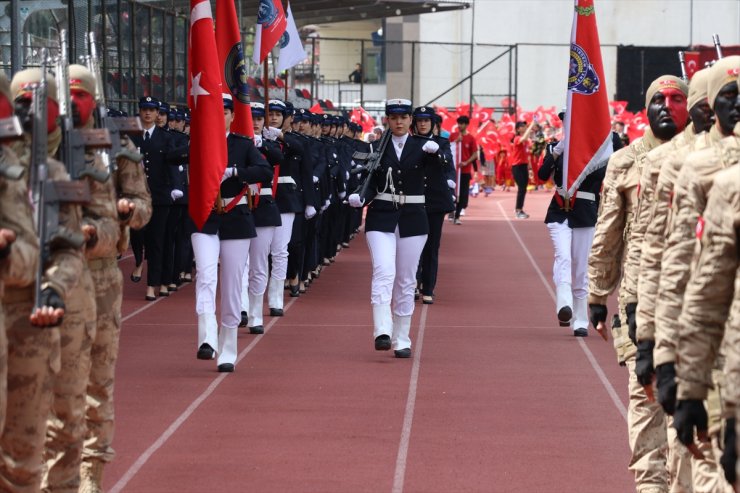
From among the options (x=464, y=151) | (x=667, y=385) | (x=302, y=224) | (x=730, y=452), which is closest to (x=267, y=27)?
(x=302, y=224)

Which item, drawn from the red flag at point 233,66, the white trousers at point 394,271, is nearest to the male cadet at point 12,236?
the white trousers at point 394,271

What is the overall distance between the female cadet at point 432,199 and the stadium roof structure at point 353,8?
53.3 feet

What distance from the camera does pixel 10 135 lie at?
210 inches

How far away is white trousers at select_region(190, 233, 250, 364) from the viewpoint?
1145 centimetres

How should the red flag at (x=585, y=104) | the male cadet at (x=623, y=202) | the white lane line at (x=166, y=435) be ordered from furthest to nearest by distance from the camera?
1. the red flag at (x=585, y=104)
2. the white lane line at (x=166, y=435)
3. the male cadet at (x=623, y=202)

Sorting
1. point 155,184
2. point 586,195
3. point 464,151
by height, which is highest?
point 586,195

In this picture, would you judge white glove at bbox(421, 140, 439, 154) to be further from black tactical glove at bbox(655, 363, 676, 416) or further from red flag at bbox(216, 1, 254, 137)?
black tactical glove at bbox(655, 363, 676, 416)

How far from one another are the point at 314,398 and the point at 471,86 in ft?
107

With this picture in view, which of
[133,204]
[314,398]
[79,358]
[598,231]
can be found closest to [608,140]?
[314,398]

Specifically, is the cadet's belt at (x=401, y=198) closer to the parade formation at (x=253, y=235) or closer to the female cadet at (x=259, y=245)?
the parade formation at (x=253, y=235)

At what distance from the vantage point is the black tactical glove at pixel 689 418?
16.0 ft

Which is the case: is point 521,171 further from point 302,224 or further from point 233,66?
point 233,66

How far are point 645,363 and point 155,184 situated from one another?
1143 centimetres

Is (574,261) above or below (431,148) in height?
below
